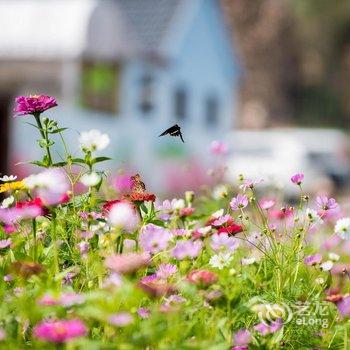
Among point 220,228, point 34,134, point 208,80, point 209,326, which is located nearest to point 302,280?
point 220,228

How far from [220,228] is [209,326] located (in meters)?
0.64

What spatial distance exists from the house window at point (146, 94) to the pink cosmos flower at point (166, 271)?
75.6 feet

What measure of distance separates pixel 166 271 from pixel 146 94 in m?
23.4

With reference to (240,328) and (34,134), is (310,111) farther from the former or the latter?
(240,328)

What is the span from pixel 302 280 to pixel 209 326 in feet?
2.45

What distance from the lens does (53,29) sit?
21.1 m

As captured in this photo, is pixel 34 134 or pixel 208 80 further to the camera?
pixel 208 80

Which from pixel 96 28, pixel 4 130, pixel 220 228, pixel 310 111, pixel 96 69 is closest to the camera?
pixel 220 228

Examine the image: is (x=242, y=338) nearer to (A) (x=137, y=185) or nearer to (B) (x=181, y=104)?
(A) (x=137, y=185)

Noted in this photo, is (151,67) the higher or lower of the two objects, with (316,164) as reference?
higher

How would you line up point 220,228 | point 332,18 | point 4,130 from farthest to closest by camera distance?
1. point 332,18
2. point 4,130
3. point 220,228

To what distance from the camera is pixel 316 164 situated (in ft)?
89.2

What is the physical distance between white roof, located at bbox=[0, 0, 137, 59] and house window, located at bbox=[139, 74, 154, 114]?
10.7 feet

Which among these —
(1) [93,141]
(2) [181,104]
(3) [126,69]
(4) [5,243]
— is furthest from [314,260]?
(2) [181,104]
